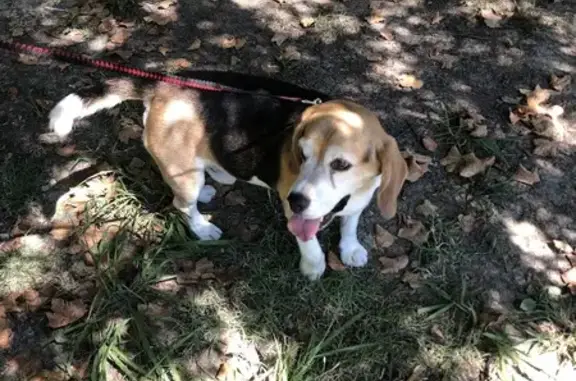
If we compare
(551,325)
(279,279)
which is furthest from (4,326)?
(551,325)

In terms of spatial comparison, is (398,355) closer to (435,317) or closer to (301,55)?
(435,317)

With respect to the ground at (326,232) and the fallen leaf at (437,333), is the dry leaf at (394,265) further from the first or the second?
the fallen leaf at (437,333)

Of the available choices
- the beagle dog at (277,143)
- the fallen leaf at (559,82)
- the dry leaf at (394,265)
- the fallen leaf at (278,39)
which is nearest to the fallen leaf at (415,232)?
the dry leaf at (394,265)

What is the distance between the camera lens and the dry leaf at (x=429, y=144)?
463cm

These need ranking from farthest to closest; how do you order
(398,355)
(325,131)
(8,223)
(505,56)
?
1. (505,56)
2. (8,223)
3. (398,355)
4. (325,131)

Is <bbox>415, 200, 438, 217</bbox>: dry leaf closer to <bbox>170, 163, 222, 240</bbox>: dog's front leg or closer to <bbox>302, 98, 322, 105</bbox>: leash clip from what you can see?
<bbox>302, 98, 322, 105</bbox>: leash clip

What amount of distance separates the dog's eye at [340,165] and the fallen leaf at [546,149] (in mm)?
2243

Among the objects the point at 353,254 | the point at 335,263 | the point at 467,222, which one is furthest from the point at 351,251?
the point at 467,222

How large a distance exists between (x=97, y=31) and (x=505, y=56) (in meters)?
3.94

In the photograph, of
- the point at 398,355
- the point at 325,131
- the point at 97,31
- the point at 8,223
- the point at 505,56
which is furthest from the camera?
the point at 97,31

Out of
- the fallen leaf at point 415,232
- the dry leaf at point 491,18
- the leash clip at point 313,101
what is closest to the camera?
the leash clip at point 313,101

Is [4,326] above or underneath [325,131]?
underneath

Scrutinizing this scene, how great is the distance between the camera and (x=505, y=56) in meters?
5.17

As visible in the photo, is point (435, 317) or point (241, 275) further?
point (241, 275)
